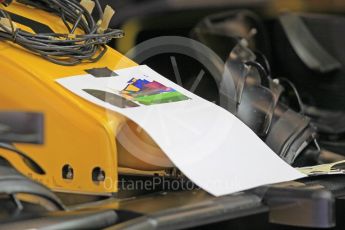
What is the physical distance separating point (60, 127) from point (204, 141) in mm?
168

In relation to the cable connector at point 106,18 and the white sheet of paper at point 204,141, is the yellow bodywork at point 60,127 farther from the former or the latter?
the cable connector at point 106,18

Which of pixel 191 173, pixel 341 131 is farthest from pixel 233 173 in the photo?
pixel 341 131

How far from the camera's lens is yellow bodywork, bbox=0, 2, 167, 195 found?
2.66 ft

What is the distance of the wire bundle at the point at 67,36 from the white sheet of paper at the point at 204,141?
1.7 inches

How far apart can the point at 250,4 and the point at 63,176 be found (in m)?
0.88

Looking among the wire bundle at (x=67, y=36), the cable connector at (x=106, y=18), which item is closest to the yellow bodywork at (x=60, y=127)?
the wire bundle at (x=67, y=36)

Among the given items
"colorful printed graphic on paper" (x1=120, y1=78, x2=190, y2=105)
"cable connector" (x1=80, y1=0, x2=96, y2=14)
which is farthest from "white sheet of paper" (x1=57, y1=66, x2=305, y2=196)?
"cable connector" (x1=80, y1=0, x2=96, y2=14)

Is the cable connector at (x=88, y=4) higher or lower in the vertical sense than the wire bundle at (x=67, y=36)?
higher

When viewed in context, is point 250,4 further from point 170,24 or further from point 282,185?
point 282,185

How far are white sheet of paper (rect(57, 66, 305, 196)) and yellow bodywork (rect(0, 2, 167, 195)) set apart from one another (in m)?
0.02

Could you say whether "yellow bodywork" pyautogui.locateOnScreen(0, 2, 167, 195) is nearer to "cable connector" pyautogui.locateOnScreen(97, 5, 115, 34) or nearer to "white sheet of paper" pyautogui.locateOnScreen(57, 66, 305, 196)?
"white sheet of paper" pyautogui.locateOnScreen(57, 66, 305, 196)

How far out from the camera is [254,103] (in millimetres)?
1029

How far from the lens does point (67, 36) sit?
3.05ft

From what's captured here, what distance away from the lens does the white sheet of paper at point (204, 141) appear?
79 centimetres
